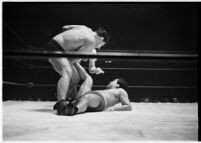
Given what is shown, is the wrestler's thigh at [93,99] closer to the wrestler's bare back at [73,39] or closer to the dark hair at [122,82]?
the wrestler's bare back at [73,39]

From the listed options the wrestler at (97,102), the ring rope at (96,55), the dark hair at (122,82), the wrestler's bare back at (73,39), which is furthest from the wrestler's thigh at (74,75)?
the ring rope at (96,55)

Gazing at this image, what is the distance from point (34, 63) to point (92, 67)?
823 mm

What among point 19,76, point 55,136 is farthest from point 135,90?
point 55,136

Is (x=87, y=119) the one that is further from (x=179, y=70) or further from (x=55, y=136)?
(x=179, y=70)

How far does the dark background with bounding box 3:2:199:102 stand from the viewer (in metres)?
3.32

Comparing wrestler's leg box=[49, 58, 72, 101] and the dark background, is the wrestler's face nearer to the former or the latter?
the dark background

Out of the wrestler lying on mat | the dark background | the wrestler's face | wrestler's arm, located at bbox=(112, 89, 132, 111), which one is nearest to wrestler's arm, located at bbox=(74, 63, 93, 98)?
the wrestler lying on mat

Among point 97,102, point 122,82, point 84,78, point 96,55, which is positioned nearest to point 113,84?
point 122,82

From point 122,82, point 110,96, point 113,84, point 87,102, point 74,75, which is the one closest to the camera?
point 87,102

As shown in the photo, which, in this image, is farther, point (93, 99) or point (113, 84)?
point (113, 84)

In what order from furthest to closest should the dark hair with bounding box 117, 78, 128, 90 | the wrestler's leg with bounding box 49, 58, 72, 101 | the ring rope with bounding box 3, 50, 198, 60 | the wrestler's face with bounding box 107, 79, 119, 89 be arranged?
the dark hair with bounding box 117, 78, 128, 90, the wrestler's face with bounding box 107, 79, 119, 89, the wrestler's leg with bounding box 49, 58, 72, 101, the ring rope with bounding box 3, 50, 198, 60

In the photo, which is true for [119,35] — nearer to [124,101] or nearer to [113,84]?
[113,84]

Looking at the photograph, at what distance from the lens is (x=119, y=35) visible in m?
3.37

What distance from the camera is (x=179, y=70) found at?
11.4 ft
